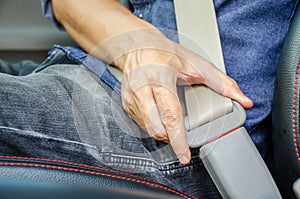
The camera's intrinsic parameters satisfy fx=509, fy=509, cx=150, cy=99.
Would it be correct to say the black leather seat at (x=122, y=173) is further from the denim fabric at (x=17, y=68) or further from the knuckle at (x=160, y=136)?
the denim fabric at (x=17, y=68)

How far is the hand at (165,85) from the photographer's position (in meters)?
0.67

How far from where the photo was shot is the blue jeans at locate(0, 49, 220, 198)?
61cm

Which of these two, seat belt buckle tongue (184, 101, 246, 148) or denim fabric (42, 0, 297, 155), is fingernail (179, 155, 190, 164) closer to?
seat belt buckle tongue (184, 101, 246, 148)

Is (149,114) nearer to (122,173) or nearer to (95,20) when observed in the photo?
(122,173)

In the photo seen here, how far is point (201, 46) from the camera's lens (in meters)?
0.76

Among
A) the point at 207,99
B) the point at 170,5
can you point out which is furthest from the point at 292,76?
the point at 170,5

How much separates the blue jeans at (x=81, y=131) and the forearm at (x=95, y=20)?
0.32 ft

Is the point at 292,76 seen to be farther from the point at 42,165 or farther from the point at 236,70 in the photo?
the point at 42,165

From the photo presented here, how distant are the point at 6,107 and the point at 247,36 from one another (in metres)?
0.37

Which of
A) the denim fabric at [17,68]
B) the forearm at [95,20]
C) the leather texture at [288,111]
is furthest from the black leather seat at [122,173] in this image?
the denim fabric at [17,68]

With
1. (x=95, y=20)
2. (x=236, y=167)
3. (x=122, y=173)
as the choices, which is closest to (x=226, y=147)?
(x=236, y=167)

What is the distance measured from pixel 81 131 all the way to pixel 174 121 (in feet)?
0.40

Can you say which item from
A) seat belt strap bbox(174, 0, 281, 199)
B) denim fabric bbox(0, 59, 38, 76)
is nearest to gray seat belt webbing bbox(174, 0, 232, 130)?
seat belt strap bbox(174, 0, 281, 199)

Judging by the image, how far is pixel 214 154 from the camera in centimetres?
64
